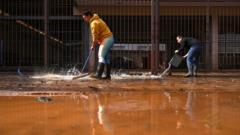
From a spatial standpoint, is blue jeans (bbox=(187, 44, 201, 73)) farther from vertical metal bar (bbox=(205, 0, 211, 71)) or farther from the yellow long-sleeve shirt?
the yellow long-sleeve shirt

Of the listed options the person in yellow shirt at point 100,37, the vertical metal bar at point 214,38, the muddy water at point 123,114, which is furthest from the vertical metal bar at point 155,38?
the muddy water at point 123,114

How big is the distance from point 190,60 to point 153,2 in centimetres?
→ 218

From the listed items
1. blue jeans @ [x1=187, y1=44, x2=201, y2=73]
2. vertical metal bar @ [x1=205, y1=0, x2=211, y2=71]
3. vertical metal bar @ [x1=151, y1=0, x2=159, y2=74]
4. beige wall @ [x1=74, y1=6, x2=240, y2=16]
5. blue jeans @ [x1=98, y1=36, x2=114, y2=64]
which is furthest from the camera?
beige wall @ [x1=74, y1=6, x2=240, y2=16]

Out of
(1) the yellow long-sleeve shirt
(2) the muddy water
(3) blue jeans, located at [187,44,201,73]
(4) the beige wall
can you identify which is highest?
(4) the beige wall

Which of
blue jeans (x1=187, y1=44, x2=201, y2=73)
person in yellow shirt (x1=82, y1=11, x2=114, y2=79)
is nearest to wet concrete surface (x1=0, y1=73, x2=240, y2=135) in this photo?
person in yellow shirt (x1=82, y1=11, x2=114, y2=79)

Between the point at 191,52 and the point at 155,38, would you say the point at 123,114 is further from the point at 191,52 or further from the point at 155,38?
the point at 191,52

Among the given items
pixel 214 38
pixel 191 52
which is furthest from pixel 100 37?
pixel 214 38

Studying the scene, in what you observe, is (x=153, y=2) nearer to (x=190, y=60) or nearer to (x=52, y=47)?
(x=190, y=60)

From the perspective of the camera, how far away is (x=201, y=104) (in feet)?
28.8

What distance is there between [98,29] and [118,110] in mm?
6393

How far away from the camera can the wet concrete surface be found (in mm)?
6359

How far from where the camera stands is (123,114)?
24.8 feet

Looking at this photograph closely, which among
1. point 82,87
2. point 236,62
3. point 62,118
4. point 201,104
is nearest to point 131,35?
point 236,62

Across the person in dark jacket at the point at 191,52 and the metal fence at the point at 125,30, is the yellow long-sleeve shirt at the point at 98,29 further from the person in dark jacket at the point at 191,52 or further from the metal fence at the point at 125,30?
the metal fence at the point at 125,30
